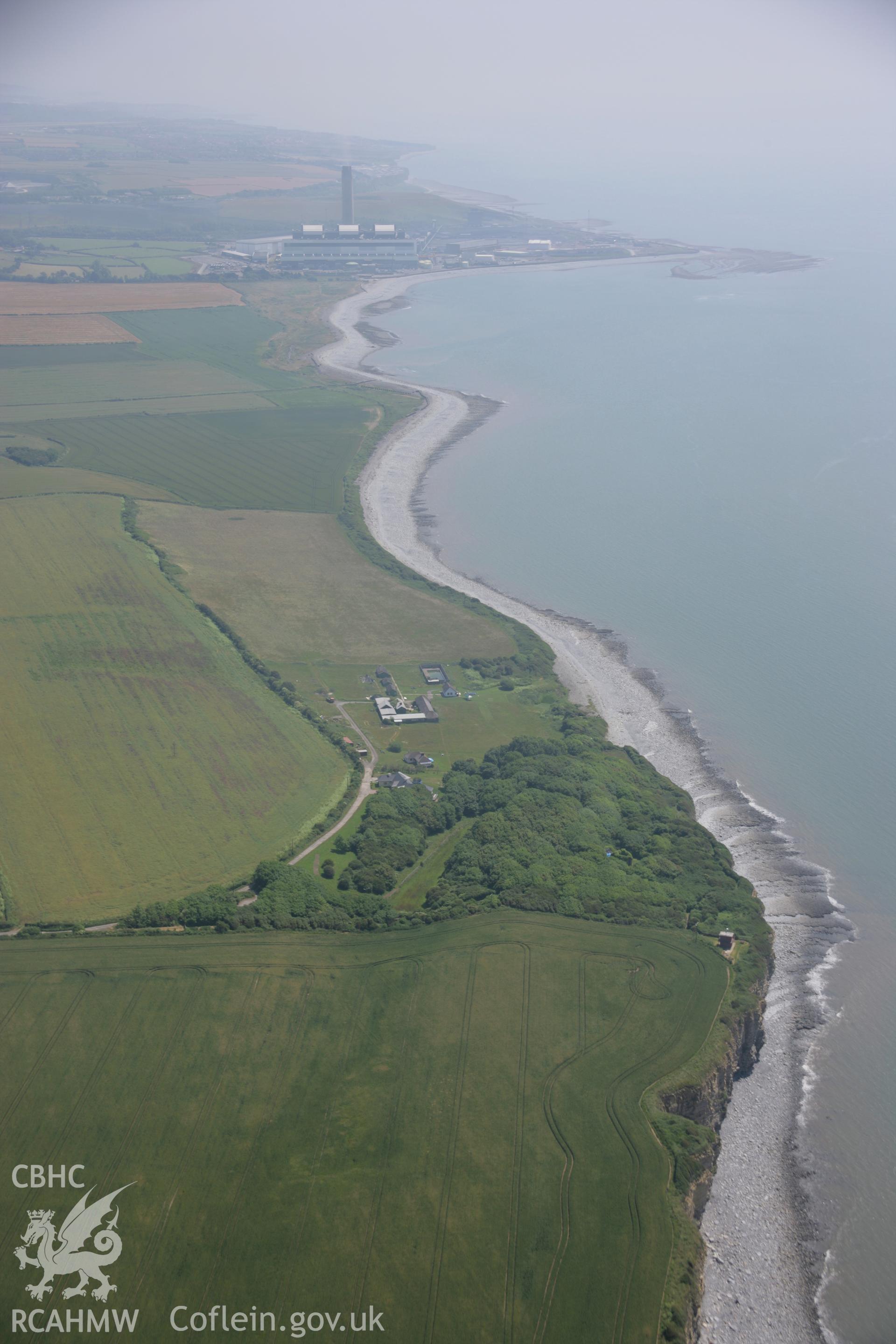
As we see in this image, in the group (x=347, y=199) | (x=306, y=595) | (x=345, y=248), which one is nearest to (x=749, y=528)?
(x=306, y=595)

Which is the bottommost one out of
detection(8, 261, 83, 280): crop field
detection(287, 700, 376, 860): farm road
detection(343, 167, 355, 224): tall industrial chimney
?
detection(287, 700, 376, 860): farm road

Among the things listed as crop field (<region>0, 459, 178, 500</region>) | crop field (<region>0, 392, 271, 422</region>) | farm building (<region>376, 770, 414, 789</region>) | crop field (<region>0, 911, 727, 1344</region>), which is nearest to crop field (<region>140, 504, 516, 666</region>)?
crop field (<region>0, 459, 178, 500</region>)

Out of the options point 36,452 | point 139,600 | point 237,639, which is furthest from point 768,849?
point 36,452

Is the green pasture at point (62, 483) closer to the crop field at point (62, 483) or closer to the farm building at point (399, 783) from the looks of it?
the crop field at point (62, 483)

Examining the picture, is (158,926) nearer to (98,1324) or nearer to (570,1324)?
(98,1324)

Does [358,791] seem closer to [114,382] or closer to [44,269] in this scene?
[114,382]

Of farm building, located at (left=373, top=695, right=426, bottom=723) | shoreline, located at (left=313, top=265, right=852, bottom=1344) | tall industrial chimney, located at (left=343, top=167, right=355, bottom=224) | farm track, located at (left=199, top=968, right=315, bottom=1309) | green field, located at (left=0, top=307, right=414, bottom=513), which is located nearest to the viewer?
farm track, located at (left=199, top=968, right=315, bottom=1309)

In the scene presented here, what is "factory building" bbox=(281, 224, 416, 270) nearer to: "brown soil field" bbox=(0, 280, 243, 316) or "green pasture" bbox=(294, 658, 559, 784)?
"brown soil field" bbox=(0, 280, 243, 316)

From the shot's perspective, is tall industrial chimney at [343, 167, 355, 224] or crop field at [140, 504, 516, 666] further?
tall industrial chimney at [343, 167, 355, 224]
